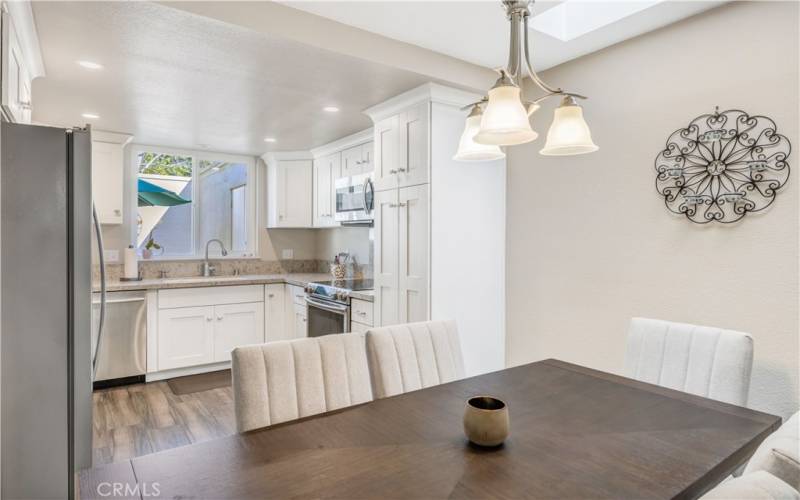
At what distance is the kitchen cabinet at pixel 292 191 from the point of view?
492cm

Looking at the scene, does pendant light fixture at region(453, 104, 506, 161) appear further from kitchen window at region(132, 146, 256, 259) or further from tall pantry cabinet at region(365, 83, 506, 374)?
kitchen window at region(132, 146, 256, 259)

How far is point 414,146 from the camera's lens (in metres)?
2.93

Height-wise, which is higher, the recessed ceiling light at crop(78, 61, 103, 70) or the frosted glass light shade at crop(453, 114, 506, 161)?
the recessed ceiling light at crop(78, 61, 103, 70)

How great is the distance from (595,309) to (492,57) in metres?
1.64

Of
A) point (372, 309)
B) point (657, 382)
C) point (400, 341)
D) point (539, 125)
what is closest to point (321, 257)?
point (372, 309)

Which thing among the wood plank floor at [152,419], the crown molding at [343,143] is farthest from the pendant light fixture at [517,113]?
the wood plank floor at [152,419]

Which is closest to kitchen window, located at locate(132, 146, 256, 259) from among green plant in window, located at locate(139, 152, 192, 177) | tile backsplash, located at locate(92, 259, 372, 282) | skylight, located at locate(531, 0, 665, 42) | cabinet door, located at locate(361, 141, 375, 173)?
green plant in window, located at locate(139, 152, 192, 177)

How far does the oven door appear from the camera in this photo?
3.57m

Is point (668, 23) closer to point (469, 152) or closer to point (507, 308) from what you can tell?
point (469, 152)

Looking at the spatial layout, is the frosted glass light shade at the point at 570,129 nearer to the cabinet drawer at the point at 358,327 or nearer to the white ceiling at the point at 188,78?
the white ceiling at the point at 188,78

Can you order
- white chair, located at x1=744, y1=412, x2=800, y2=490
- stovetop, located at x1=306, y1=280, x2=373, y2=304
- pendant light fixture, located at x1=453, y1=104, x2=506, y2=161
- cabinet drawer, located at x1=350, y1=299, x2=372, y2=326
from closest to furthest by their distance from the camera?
white chair, located at x1=744, y1=412, x2=800, y2=490 → pendant light fixture, located at x1=453, y1=104, x2=506, y2=161 → cabinet drawer, located at x1=350, y1=299, x2=372, y2=326 → stovetop, located at x1=306, y1=280, x2=373, y2=304

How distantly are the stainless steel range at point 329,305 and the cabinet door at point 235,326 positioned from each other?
0.70 metres

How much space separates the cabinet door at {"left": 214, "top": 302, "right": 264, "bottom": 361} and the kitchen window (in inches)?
35.8

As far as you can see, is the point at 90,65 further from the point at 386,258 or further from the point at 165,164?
the point at 165,164
